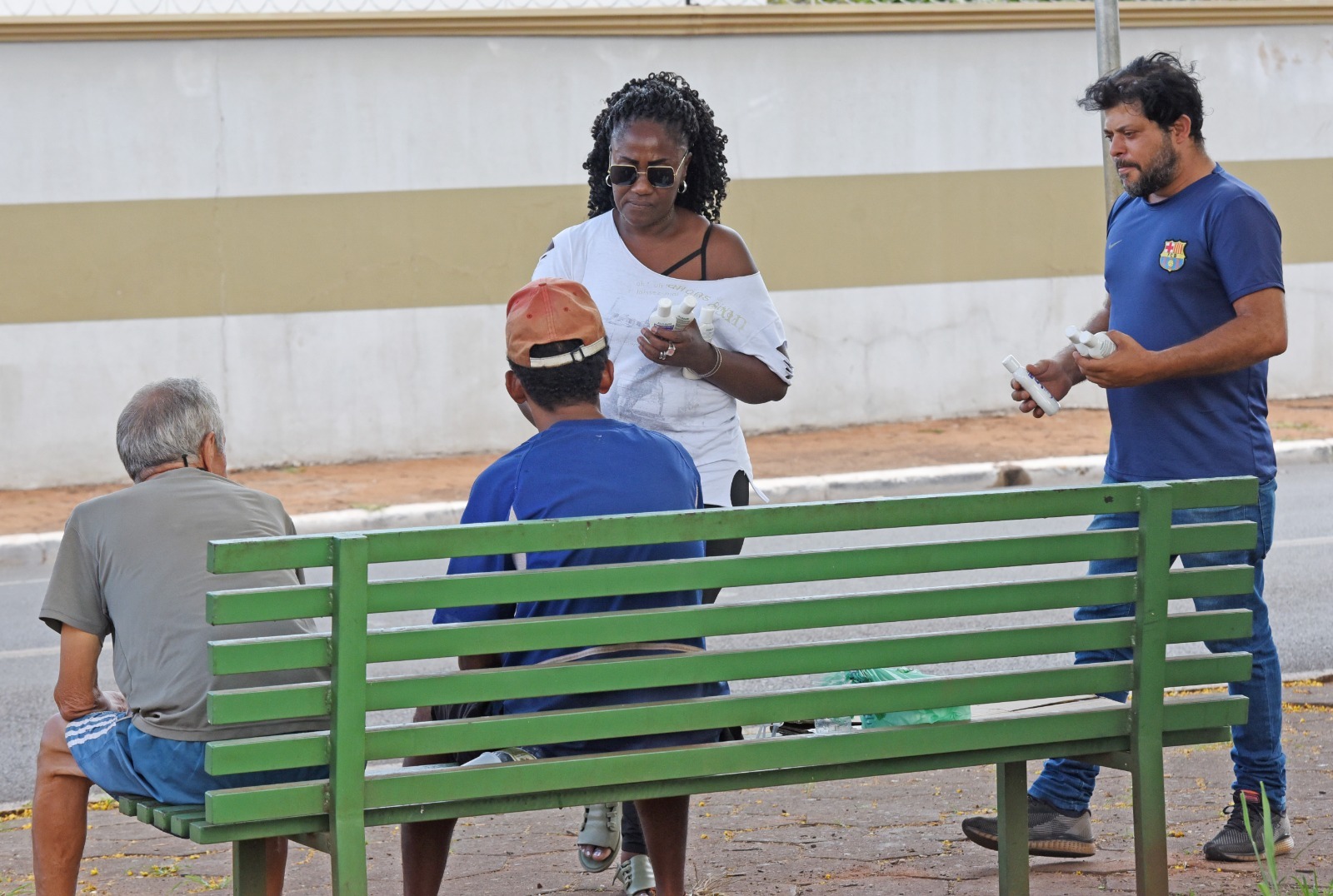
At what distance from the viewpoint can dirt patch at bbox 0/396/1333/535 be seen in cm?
1232

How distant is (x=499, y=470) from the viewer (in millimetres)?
3170

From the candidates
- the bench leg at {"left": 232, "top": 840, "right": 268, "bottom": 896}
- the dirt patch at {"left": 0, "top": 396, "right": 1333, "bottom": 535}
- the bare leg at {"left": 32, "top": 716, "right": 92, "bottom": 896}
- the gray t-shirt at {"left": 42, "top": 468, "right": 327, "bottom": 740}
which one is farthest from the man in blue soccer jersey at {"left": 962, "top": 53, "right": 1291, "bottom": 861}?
the dirt patch at {"left": 0, "top": 396, "right": 1333, "bottom": 535}

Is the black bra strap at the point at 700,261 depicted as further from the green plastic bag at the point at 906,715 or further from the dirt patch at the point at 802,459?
the dirt patch at the point at 802,459

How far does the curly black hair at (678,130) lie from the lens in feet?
13.6

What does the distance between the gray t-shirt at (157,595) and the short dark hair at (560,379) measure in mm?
607

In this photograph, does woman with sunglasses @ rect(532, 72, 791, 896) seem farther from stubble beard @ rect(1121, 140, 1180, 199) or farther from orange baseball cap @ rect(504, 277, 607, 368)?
stubble beard @ rect(1121, 140, 1180, 199)

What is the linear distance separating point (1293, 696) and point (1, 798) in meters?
4.53

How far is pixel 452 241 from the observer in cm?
1404

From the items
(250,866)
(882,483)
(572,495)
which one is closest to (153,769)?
(250,866)

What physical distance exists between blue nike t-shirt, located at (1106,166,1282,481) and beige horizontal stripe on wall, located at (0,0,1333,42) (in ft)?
34.8

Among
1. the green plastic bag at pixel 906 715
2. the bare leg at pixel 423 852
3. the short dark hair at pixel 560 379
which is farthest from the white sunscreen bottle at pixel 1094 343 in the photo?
the bare leg at pixel 423 852

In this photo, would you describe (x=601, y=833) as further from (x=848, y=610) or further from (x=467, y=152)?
(x=467, y=152)

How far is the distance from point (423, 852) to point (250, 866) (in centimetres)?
32

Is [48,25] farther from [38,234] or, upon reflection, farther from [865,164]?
[865,164]
